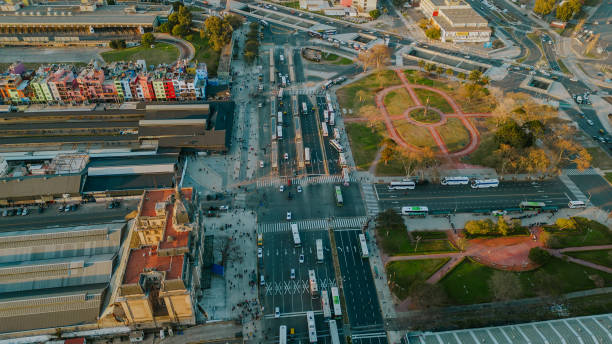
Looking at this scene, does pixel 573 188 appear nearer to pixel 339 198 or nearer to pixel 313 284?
pixel 339 198

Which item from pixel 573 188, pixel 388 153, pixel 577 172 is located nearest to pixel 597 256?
pixel 573 188

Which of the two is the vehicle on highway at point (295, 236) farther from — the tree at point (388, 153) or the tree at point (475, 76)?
the tree at point (475, 76)

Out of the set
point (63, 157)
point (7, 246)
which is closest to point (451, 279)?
point (7, 246)

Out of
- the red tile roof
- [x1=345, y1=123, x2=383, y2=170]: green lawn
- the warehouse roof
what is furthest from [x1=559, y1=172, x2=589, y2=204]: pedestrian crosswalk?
the warehouse roof

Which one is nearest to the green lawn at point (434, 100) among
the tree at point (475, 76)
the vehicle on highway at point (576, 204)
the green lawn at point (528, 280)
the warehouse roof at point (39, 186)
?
the tree at point (475, 76)

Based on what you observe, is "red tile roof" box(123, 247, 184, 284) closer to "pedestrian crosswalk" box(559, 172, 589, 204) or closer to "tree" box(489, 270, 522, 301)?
"tree" box(489, 270, 522, 301)

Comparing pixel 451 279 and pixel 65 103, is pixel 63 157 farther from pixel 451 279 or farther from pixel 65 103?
pixel 451 279
